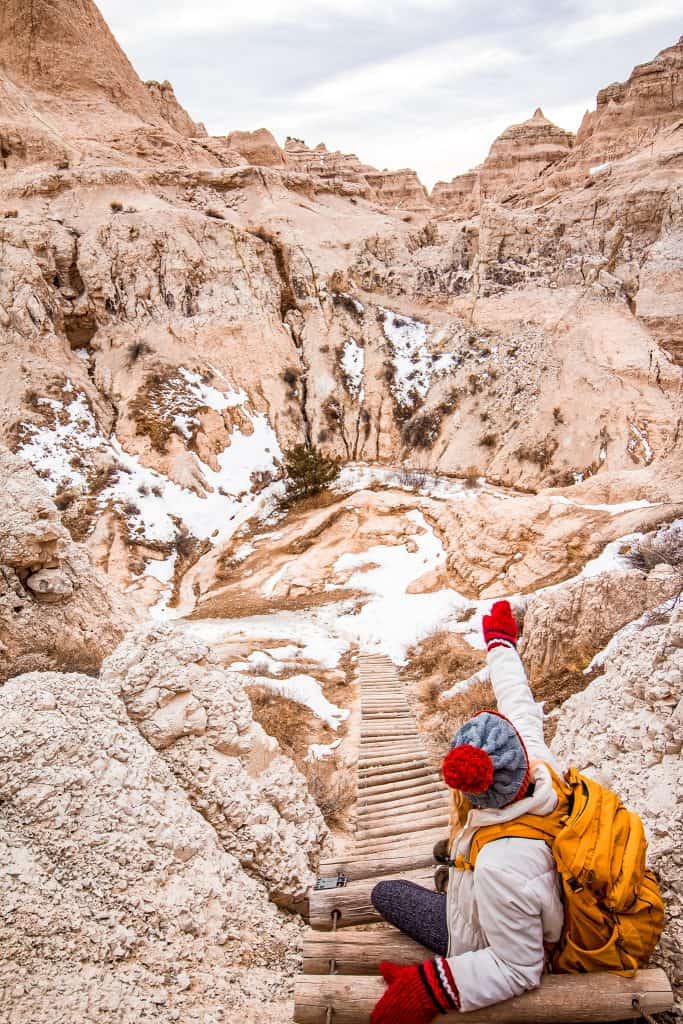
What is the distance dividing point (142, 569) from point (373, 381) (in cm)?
1617

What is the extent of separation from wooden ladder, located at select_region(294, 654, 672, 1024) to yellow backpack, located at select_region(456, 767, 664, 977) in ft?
0.30

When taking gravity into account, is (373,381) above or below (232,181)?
below

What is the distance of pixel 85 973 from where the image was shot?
2402 millimetres

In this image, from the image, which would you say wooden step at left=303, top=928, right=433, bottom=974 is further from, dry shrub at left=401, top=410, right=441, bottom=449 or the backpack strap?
dry shrub at left=401, top=410, right=441, bottom=449

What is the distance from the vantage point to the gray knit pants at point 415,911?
248 centimetres

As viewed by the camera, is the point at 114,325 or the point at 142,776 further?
the point at 114,325

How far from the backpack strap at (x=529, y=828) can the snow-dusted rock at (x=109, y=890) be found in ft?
4.95

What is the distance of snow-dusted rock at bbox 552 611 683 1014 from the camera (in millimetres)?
2410

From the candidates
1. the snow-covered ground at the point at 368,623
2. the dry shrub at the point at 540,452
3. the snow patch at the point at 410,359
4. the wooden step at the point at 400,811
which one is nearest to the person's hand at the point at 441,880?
the wooden step at the point at 400,811

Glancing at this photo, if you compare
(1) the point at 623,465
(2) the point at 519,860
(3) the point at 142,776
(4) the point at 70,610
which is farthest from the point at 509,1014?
(1) the point at 623,465

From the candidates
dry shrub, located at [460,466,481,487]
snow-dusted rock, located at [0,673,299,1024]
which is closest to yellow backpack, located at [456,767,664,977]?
snow-dusted rock, located at [0,673,299,1024]

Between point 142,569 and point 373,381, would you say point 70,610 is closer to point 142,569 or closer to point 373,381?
point 142,569

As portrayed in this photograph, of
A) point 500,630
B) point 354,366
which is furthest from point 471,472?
point 500,630

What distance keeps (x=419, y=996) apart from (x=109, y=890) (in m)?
1.65
